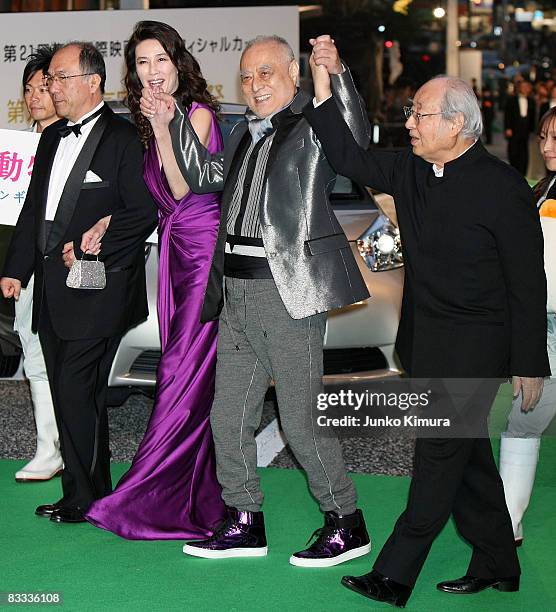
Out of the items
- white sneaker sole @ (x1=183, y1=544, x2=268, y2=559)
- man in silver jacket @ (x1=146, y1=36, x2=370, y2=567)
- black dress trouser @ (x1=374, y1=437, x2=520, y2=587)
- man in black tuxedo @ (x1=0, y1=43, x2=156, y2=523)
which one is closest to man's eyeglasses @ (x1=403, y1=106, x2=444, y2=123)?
man in silver jacket @ (x1=146, y1=36, x2=370, y2=567)

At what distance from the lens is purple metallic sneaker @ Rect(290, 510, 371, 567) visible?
171 inches

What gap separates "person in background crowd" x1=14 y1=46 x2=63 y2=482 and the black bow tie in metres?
0.70

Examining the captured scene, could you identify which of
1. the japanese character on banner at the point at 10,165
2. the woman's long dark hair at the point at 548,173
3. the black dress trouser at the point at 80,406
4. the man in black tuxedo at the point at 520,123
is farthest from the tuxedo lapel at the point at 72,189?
the man in black tuxedo at the point at 520,123

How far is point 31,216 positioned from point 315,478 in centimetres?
162

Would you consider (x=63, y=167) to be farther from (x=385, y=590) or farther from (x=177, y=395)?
(x=385, y=590)

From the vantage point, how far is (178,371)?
15.1 feet

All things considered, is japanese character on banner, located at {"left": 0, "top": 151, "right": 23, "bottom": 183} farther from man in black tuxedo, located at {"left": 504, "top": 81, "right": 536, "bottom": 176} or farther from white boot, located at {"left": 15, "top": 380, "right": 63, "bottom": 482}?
man in black tuxedo, located at {"left": 504, "top": 81, "right": 536, "bottom": 176}

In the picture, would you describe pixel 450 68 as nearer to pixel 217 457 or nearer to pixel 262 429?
pixel 262 429

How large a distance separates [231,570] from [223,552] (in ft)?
0.38

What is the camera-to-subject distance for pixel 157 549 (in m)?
4.54

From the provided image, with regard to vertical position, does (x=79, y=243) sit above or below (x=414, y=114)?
below

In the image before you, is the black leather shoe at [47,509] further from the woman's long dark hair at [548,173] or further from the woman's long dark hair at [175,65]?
the woman's long dark hair at [548,173]

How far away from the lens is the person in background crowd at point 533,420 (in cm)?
432

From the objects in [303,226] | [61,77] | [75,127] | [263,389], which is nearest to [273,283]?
[303,226]
